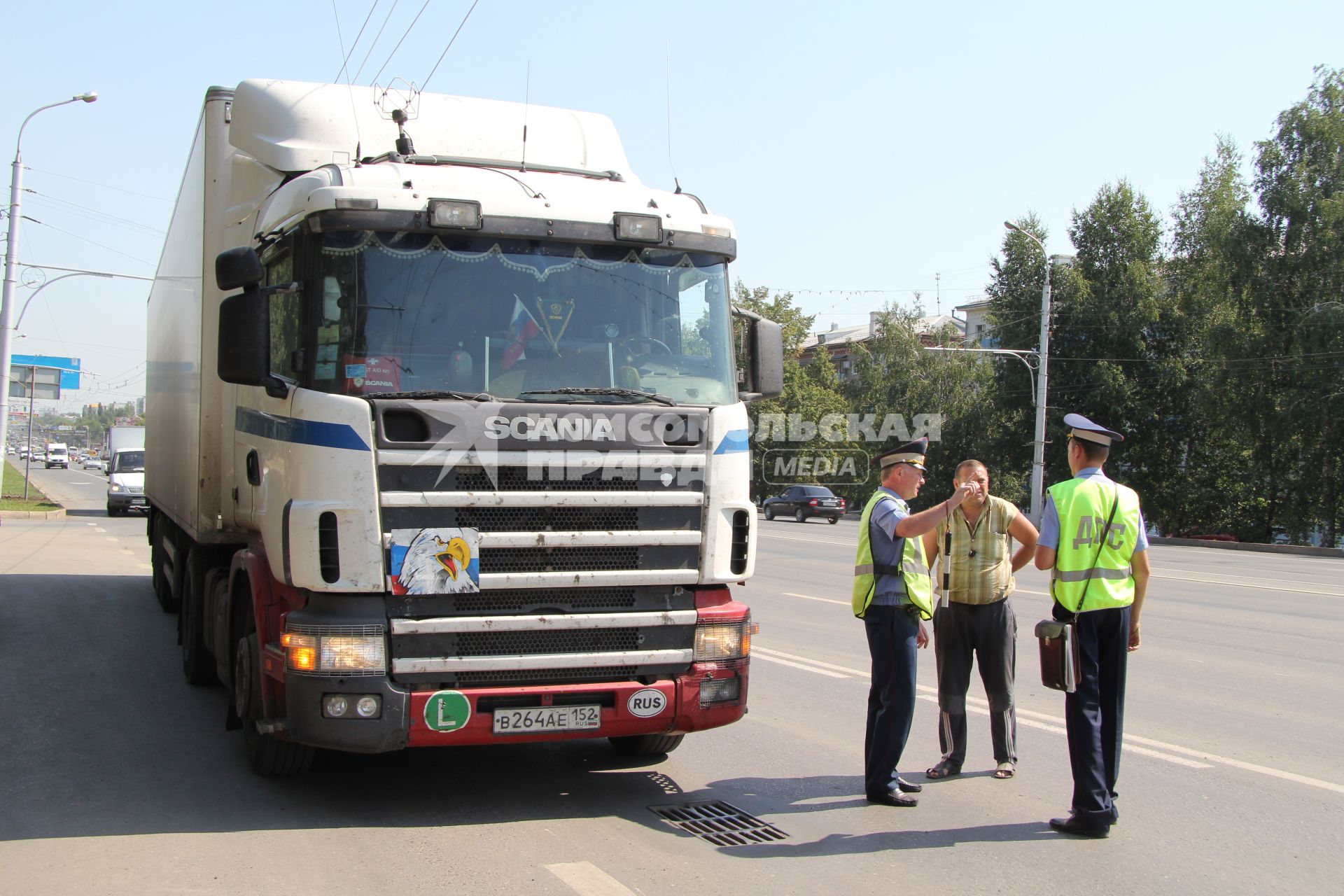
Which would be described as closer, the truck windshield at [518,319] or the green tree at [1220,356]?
the truck windshield at [518,319]

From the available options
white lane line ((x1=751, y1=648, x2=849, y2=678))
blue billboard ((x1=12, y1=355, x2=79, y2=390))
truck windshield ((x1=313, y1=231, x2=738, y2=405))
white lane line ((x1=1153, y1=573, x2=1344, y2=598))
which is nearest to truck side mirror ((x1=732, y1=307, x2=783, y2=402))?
truck windshield ((x1=313, y1=231, x2=738, y2=405))

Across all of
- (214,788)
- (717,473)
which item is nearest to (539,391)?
(717,473)

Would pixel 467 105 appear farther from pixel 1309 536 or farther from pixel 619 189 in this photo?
pixel 1309 536

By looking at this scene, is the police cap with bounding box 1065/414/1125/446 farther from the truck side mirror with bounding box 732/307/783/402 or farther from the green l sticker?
the green l sticker

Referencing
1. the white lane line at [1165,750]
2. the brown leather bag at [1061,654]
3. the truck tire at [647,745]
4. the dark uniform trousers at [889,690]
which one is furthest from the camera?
the truck tire at [647,745]

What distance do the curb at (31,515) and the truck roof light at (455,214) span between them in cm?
2927

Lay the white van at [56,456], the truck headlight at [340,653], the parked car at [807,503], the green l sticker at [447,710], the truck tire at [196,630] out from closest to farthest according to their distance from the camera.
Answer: the truck headlight at [340,653], the green l sticker at [447,710], the truck tire at [196,630], the parked car at [807,503], the white van at [56,456]

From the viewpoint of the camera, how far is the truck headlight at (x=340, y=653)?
519 cm

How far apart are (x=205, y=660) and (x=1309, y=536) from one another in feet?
136

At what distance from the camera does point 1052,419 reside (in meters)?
47.9

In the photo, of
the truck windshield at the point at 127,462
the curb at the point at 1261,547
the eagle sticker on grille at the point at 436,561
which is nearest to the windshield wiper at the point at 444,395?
the eagle sticker on grille at the point at 436,561

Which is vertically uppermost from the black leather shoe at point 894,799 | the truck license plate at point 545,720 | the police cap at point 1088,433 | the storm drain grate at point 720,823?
the police cap at point 1088,433

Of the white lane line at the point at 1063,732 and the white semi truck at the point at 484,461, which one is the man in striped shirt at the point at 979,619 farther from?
the white semi truck at the point at 484,461

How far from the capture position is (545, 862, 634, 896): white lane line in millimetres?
4531
